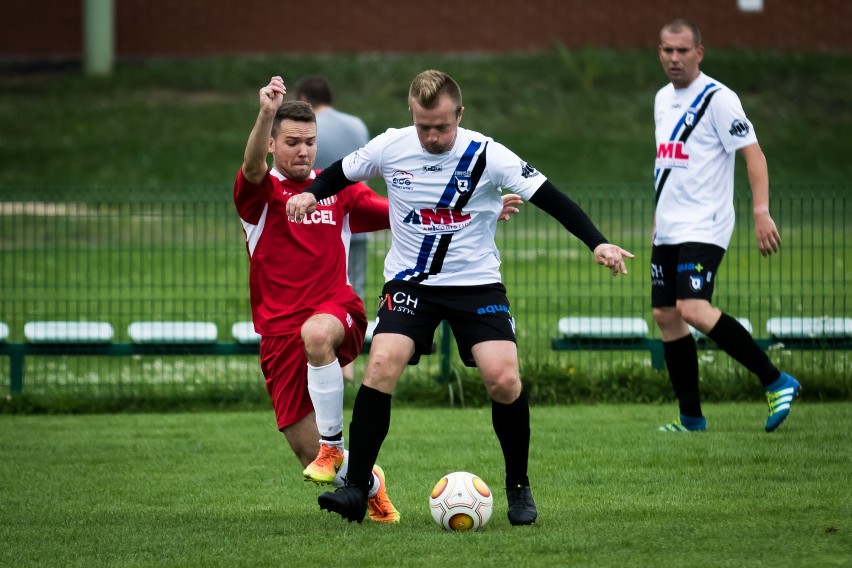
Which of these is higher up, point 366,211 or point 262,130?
point 262,130

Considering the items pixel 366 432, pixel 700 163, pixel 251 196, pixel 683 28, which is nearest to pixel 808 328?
pixel 700 163

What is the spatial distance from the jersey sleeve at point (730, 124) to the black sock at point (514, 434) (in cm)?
302

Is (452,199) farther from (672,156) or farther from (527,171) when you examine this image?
(672,156)

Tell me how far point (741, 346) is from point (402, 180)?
322 cm

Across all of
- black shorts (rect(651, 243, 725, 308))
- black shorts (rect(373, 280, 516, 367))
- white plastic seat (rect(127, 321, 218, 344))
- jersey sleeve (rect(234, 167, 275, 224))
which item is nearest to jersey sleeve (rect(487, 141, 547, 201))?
black shorts (rect(373, 280, 516, 367))

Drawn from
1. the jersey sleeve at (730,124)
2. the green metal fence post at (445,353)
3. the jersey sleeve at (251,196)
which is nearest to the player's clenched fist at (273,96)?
the jersey sleeve at (251,196)

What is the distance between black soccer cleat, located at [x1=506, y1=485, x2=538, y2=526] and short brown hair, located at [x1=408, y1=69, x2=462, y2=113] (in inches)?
68.4

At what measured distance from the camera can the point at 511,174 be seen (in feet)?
19.2

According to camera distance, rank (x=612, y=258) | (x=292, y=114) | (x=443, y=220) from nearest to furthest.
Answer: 1. (x=612, y=258)
2. (x=443, y=220)
3. (x=292, y=114)

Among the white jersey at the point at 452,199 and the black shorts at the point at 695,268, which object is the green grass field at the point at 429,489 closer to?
the black shorts at the point at 695,268

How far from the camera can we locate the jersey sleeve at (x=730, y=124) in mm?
8148

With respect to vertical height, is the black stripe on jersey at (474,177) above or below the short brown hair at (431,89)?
below

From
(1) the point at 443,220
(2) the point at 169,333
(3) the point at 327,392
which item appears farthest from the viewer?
(2) the point at 169,333

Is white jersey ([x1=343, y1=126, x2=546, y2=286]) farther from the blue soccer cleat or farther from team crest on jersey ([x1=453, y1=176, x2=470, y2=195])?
the blue soccer cleat
